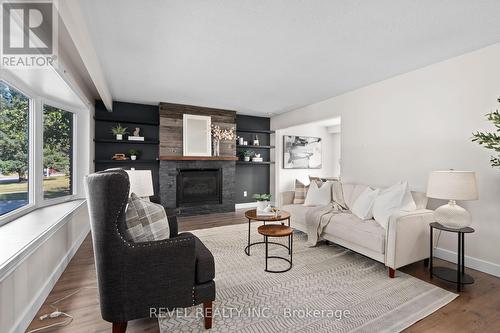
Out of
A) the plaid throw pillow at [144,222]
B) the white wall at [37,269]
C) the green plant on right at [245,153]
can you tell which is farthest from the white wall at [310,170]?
the plaid throw pillow at [144,222]

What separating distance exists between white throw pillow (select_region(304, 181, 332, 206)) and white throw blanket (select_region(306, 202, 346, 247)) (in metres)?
0.24

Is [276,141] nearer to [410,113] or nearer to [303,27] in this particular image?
[410,113]

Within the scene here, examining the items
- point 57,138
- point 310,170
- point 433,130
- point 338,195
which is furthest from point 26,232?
point 310,170

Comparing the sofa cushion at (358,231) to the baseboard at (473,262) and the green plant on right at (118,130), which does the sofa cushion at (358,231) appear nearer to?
the baseboard at (473,262)

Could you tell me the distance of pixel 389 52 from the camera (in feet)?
8.98

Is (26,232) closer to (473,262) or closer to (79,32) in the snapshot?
(79,32)

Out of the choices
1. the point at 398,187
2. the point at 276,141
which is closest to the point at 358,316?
the point at 398,187

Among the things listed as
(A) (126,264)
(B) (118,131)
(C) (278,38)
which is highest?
(C) (278,38)

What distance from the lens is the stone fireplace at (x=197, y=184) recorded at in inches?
203

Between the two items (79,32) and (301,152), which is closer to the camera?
(79,32)

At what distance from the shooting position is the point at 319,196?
12.6 feet

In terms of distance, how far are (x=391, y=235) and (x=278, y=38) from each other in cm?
234

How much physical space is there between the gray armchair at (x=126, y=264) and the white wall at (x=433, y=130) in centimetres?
313

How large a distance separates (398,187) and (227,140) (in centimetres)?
384
